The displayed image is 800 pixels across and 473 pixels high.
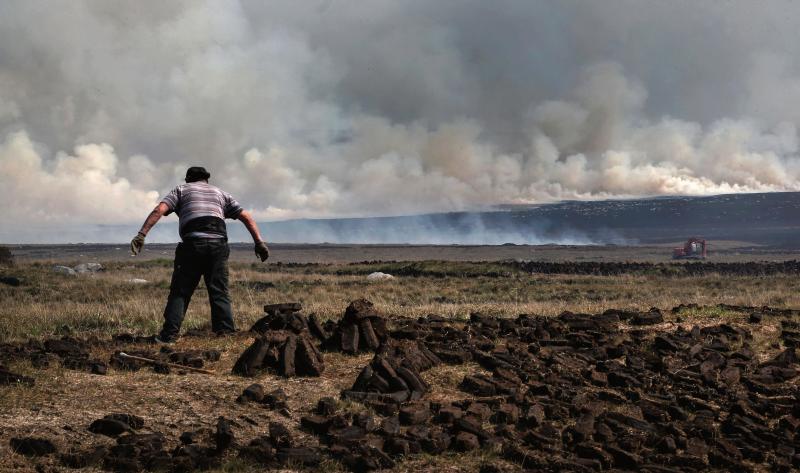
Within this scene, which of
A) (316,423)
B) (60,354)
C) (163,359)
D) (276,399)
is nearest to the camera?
(316,423)

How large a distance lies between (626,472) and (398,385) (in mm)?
2737

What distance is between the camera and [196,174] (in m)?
11.6

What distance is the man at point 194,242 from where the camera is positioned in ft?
36.7

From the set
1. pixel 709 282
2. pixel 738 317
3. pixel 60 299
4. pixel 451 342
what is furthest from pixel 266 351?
pixel 709 282

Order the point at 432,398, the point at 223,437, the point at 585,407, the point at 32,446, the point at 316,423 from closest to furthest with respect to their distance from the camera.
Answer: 1. the point at 32,446
2. the point at 223,437
3. the point at 316,423
4. the point at 585,407
5. the point at 432,398

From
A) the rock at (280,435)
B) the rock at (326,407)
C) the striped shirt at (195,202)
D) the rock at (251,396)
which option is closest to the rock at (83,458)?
the rock at (280,435)

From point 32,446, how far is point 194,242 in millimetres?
5122

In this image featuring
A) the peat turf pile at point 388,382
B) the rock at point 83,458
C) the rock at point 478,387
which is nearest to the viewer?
the rock at point 83,458

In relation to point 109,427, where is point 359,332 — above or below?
above

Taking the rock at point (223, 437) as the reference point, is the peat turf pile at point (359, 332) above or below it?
above

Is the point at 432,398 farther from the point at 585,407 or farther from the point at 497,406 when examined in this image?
the point at 585,407

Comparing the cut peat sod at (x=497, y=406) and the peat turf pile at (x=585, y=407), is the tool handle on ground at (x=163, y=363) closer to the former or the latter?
the cut peat sod at (x=497, y=406)

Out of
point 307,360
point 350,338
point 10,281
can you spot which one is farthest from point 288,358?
point 10,281

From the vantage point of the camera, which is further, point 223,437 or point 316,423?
point 316,423
